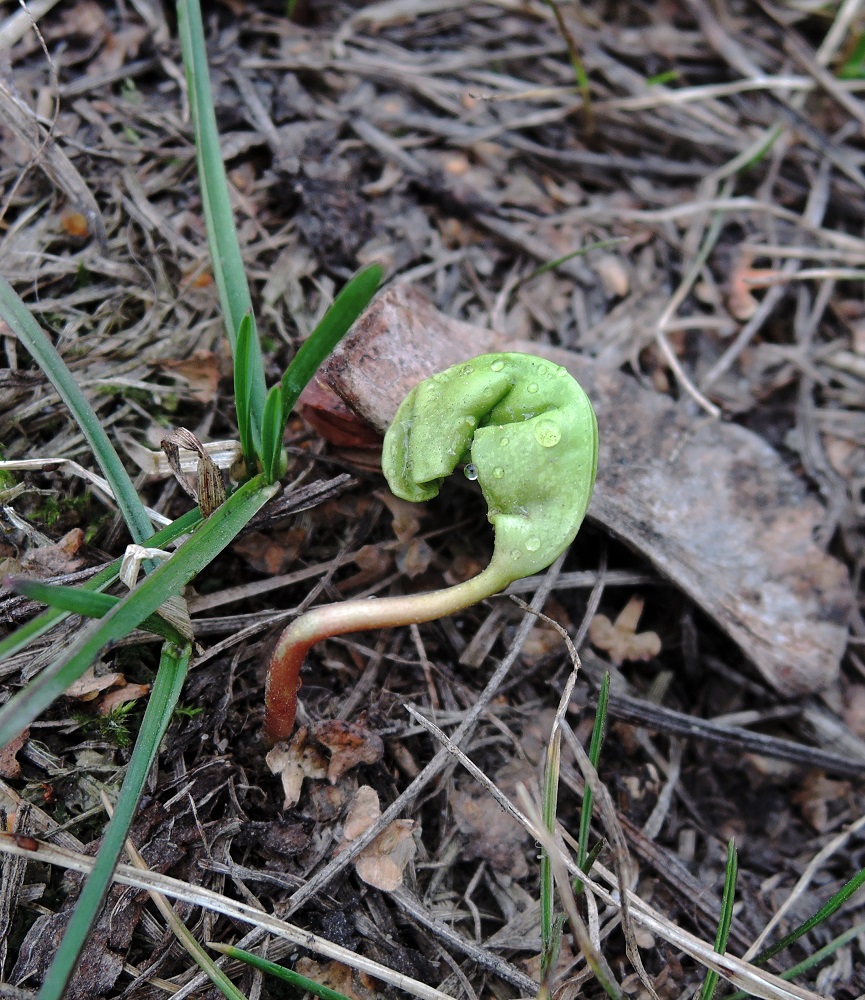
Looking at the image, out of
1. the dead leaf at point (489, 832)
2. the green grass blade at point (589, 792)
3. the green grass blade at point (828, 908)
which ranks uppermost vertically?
the green grass blade at point (589, 792)

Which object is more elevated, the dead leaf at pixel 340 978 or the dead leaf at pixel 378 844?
the dead leaf at pixel 378 844

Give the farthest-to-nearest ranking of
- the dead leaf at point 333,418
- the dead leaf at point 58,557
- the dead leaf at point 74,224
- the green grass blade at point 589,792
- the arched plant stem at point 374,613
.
A: the dead leaf at point 74,224
the dead leaf at point 333,418
the dead leaf at point 58,557
the green grass blade at point 589,792
the arched plant stem at point 374,613

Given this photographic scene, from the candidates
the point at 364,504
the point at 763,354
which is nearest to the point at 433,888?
the point at 364,504

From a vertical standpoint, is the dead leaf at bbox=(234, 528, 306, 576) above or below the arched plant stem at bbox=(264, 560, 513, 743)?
below

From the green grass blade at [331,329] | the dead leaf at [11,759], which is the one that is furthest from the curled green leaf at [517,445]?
the dead leaf at [11,759]

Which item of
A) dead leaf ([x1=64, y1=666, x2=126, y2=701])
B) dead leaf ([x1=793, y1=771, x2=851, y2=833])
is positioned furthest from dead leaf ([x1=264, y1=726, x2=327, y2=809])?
dead leaf ([x1=793, y1=771, x2=851, y2=833])

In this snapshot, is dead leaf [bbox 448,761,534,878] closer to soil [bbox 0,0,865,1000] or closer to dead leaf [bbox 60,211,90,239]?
soil [bbox 0,0,865,1000]

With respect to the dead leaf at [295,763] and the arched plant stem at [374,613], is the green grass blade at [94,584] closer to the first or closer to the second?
the arched plant stem at [374,613]
